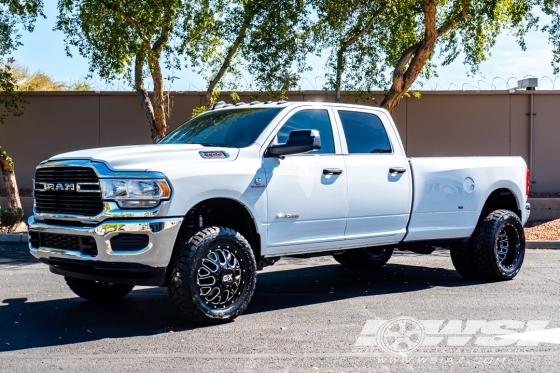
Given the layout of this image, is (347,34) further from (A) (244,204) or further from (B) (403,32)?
(A) (244,204)

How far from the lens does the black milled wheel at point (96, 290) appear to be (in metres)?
7.91

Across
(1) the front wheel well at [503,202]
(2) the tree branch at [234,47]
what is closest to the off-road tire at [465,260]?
(1) the front wheel well at [503,202]

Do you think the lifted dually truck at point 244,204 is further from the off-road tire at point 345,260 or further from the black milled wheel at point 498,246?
the off-road tire at point 345,260

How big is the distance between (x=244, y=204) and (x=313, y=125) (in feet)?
4.74

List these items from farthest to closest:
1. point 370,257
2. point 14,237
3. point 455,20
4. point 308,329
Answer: point 455,20 < point 14,237 < point 370,257 < point 308,329

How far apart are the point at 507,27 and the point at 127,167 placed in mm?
12328

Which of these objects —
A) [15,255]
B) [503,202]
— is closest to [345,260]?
[503,202]

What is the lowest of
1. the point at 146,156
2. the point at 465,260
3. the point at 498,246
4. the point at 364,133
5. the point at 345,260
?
the point at 345,260

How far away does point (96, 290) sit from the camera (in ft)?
26.3

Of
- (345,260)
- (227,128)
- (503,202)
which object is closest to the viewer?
(227,128)

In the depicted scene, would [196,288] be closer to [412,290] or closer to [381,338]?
[381,338]

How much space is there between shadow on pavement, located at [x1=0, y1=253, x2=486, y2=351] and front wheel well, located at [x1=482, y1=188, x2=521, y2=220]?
1.06 metres

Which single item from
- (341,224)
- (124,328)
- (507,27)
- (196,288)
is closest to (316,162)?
(341,224)

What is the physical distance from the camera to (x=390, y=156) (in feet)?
28.1
